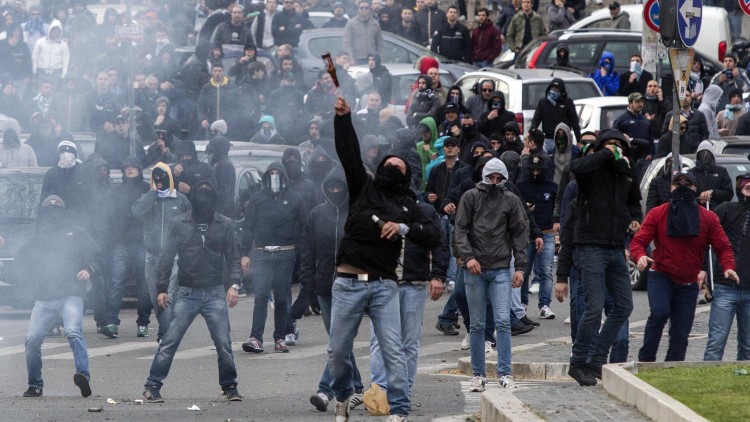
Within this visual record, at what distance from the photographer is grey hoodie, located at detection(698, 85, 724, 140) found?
22.8 meters

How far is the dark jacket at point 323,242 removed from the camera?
1227 centimetres

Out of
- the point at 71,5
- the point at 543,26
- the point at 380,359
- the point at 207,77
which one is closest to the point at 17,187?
the point at 207,77

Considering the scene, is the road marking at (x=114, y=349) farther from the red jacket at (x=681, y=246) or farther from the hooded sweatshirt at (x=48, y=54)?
the red jacket at (x=681, y=246)

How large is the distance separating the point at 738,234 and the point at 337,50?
32.8ft

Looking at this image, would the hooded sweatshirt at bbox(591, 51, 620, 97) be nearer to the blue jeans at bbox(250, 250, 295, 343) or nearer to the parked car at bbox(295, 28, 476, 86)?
the parked car at bbox(295, 28, 476, 86)

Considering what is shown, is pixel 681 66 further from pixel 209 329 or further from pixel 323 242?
pixel 209 329

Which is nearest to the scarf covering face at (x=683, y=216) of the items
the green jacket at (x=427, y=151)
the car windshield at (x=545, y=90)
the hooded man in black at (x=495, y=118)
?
the green jacket at (x=427, y=151)

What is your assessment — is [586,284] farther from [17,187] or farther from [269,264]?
[17,187]

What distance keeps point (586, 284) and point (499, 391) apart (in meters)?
1.04

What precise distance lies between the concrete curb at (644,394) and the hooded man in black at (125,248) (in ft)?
21.2

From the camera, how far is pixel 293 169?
1588 centimetres

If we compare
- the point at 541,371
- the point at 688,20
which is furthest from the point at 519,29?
the point at 541,371

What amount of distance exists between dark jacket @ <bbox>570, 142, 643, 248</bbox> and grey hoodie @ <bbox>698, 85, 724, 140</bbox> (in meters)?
11.4

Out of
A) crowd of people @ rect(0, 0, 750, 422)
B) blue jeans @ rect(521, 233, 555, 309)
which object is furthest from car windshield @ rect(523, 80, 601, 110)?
blue jeans @ rect(521, 233, 555, 309)
